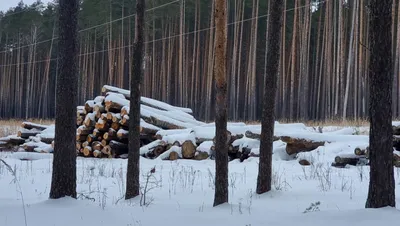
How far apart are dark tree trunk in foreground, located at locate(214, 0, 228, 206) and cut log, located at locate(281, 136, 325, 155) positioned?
16.3ft

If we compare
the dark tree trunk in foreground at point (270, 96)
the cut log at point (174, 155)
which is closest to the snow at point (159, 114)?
the cut log at point (174, 155)

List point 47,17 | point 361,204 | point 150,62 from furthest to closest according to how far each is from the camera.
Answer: point 47,17 → point 150,62 → point 361,204

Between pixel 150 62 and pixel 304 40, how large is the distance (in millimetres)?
15849

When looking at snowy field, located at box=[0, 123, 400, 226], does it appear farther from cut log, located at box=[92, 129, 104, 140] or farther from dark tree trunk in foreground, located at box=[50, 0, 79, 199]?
cut log, located at box=[92, 129, 104, 140]

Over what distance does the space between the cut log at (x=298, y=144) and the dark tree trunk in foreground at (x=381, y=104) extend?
18.3 ft

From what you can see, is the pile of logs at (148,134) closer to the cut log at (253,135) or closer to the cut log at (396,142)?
the cut log at (253,135)

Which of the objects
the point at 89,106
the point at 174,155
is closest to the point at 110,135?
the point at 89,106

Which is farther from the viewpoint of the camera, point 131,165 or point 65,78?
point 131,165

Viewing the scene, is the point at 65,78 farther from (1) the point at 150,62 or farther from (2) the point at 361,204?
(1) the point at 150,62

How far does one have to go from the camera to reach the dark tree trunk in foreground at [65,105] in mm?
5207

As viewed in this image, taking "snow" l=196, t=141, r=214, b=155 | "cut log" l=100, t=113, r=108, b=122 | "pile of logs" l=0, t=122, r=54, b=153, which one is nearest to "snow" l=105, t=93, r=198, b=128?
"cut log" l=100, t=113, r=108, b=122

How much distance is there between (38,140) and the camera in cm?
1556

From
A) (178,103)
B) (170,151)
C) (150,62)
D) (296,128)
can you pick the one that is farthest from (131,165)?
(150,62)

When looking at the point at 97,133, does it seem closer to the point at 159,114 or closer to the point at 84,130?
the point at 84,130
